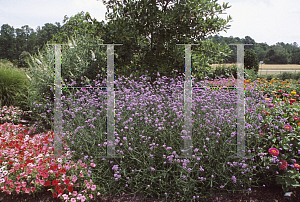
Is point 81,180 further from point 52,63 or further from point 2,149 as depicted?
point 52,63

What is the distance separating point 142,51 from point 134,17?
38.0 inches

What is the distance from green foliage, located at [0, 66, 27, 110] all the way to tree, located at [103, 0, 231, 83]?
2.98 meters

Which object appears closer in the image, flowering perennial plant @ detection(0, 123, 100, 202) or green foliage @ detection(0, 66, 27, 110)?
flowering perennial plant @ detection(0, 123, 100, 202)

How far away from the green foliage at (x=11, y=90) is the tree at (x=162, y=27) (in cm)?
298

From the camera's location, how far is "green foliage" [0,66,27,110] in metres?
6.20

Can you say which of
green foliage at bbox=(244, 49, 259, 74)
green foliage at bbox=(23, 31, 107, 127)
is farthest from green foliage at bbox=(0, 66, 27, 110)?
green foliage at bbox=(244, 49, 259, 74)

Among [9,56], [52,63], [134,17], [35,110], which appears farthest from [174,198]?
[9,56]

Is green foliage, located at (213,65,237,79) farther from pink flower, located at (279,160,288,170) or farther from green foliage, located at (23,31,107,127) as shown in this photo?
pink flower, located at (279,160,288,170)

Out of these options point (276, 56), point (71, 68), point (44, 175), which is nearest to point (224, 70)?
point (71, 68)

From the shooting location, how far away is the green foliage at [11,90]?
6195 millimetres

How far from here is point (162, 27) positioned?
19.9ft

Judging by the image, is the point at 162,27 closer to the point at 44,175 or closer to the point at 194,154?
the point at 194,154

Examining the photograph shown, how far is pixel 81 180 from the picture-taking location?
2.78 meters

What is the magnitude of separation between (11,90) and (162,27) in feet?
15.3
